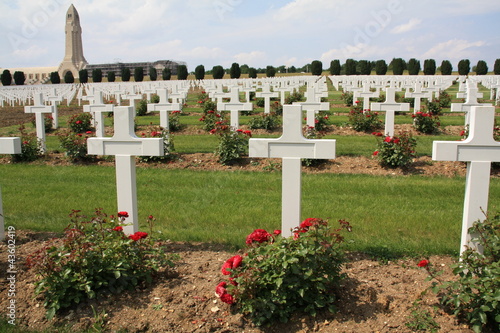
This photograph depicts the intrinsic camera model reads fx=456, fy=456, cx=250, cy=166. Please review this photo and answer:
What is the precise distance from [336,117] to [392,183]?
26.2 ft

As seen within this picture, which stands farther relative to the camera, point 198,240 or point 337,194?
point 337,194

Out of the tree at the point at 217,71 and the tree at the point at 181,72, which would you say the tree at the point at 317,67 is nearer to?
the tree at the point at 217,71

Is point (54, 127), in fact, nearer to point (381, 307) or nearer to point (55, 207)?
point (55, 207)

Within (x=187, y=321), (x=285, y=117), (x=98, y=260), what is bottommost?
(x=187, y=321)

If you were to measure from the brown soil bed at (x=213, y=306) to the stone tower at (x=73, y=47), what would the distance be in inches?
2843

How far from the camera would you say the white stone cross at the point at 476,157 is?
3.42 metres

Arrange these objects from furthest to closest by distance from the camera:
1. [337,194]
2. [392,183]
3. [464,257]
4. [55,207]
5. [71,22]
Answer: [71,22], [392,183], [337,194], [55,207], [464,257]

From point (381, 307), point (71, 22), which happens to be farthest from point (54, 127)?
point (71, 22)

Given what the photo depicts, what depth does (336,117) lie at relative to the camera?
1462 cm

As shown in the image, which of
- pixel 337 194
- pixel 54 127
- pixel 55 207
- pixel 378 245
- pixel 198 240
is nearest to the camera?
pixel 378 245

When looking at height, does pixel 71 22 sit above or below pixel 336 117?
above

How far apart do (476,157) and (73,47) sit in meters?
74.2

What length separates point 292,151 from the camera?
3770 millimetres

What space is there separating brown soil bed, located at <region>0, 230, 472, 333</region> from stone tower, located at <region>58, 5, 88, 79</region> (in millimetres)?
72202
